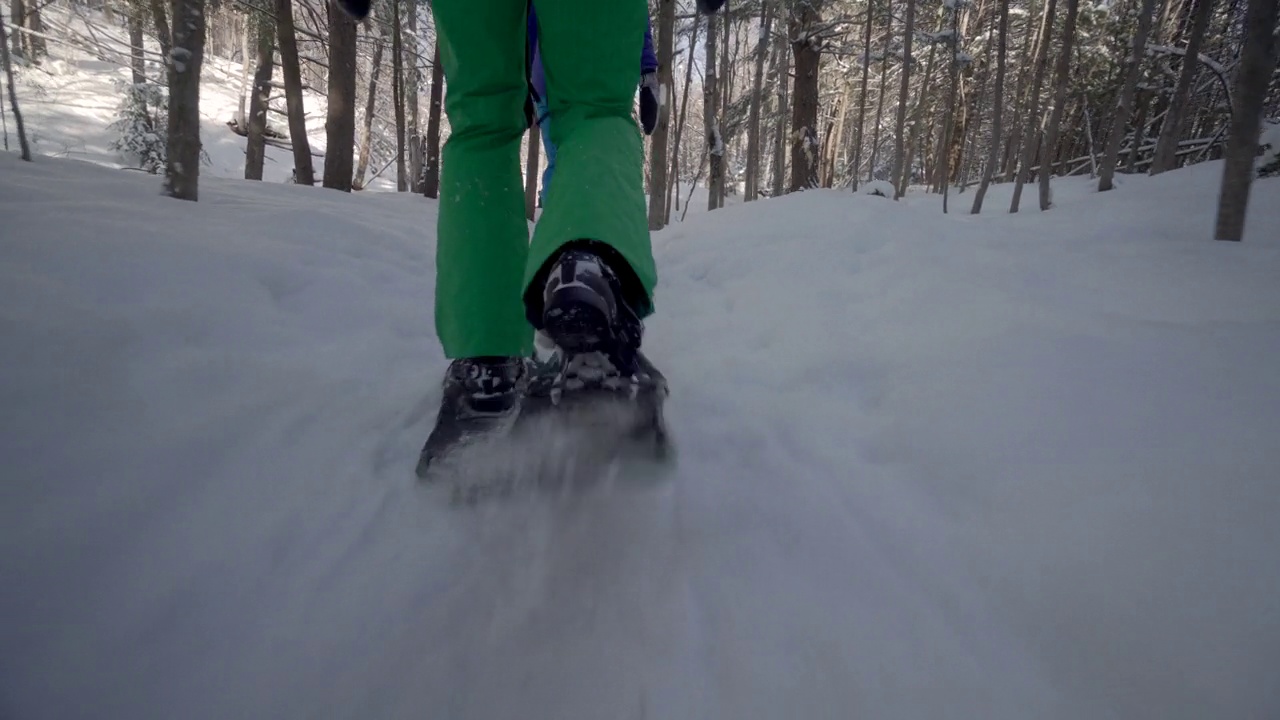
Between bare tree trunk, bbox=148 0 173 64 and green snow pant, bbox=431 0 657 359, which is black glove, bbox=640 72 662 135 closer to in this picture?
green snow pant, bbox=431 0 657 359

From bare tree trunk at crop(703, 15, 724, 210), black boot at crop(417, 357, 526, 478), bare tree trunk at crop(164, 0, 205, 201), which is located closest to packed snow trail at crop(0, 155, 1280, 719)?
black boot at crop(417, 357, 526, 478)

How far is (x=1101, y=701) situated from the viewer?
1.80ft

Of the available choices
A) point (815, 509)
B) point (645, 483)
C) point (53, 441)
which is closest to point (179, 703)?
point (53, 441)

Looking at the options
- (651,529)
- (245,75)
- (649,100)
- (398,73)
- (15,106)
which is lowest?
(651,529)

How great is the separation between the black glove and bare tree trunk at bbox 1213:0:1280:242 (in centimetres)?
262

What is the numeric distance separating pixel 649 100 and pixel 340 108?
709cm

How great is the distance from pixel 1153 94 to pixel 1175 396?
1734cm

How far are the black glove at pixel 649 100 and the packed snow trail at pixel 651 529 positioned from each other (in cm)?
65

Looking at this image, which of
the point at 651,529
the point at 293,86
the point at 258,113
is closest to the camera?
the point at 651,529

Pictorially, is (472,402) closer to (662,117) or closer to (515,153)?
(515,153)

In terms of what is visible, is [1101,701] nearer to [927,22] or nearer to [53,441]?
[53,441]

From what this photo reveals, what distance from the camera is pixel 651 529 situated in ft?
2.64

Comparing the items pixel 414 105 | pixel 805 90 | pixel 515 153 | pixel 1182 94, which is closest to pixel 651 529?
pixel 515 153

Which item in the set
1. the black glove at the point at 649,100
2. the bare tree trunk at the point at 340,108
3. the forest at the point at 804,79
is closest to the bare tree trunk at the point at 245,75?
the forest at the point at 804,79
